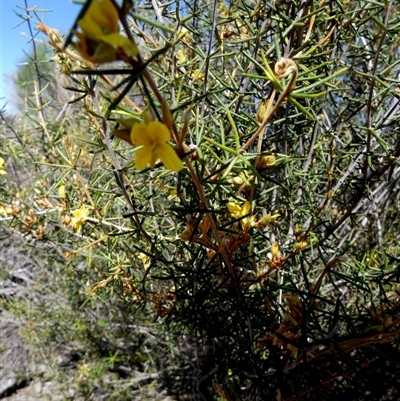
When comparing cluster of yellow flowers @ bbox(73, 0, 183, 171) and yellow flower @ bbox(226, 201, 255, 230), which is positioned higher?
cluster of yellow flowers @ bbox(73, 0, 183, 171)

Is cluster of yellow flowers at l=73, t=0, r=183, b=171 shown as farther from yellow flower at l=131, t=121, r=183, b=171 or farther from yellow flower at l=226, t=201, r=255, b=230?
yellow flower at l=226, t=201, r=255, b=230

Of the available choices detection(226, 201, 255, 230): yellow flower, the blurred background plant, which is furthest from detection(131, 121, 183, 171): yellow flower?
detection(226, 201, 255, 230): yellow flower

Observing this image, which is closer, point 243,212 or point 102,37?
point 102,37

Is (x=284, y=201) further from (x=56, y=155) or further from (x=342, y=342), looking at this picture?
(x=56, y=155)

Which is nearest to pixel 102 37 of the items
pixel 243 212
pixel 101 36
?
pixel 101 36

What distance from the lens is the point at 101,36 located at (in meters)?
0.28

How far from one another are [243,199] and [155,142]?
31 centimetres

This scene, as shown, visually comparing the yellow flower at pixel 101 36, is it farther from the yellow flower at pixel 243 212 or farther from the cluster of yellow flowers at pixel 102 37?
the yellow flower at pixel 243 212

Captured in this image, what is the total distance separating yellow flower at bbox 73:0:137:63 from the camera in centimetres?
28

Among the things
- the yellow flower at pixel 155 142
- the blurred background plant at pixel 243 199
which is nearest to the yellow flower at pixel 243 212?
the blurred background plant at pixel 243 199

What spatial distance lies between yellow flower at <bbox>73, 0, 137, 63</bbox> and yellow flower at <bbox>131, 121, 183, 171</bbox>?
0.07m

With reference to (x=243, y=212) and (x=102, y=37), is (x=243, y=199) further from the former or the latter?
(x=102, y=37)

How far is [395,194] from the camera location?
1.79 metres

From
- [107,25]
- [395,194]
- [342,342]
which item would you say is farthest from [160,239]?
[395,194]
